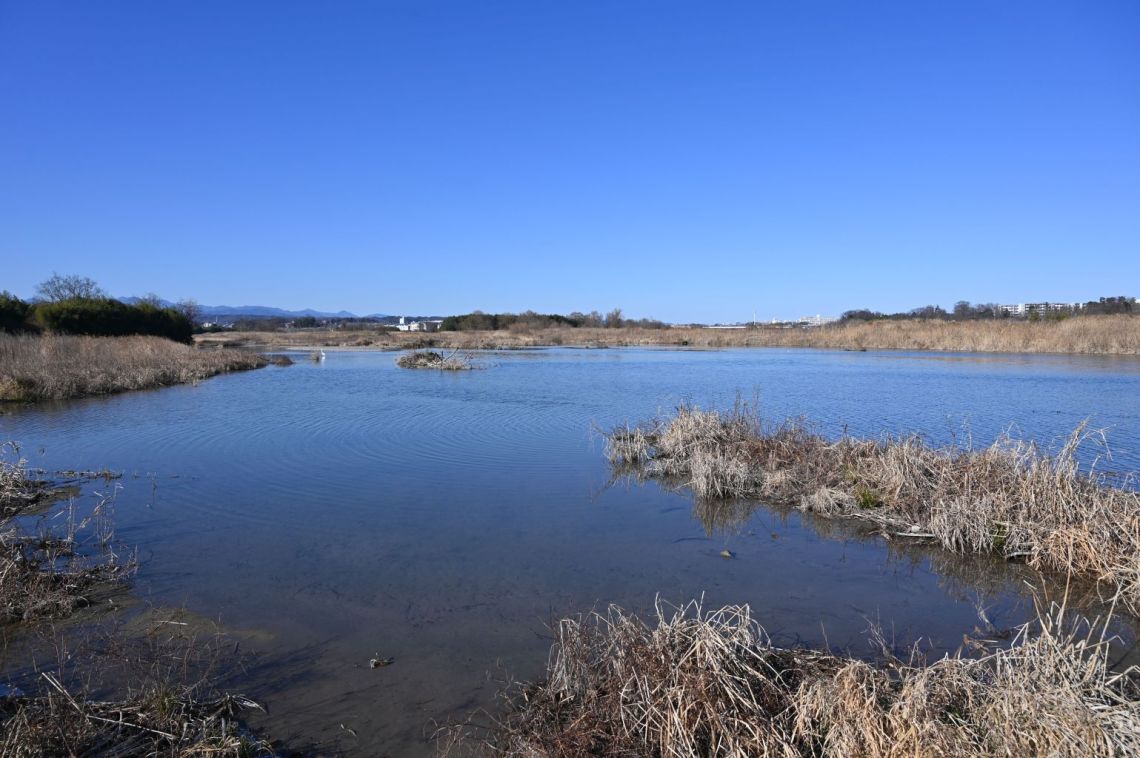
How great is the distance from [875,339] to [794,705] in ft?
184

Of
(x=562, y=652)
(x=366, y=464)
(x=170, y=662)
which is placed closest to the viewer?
(x=562, y=652)

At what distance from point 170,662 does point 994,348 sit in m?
51.3

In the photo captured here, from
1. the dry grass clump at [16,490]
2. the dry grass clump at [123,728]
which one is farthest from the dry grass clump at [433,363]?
the dry grass clump at [123,728]

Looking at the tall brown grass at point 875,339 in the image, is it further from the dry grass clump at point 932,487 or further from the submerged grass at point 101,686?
the submerged grass at point 101,686

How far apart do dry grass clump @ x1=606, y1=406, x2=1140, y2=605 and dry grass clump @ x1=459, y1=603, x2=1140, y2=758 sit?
3049mm

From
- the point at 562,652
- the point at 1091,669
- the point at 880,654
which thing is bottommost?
the point at 880,654

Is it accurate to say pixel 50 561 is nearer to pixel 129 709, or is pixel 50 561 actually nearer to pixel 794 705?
pixel 129 709

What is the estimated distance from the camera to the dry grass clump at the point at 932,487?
23.2 feet

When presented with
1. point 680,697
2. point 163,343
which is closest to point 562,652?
point 680,697

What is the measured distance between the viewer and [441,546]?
8.09 m

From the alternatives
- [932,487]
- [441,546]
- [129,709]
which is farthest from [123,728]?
[932,487]

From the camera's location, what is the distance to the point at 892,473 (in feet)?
30.1

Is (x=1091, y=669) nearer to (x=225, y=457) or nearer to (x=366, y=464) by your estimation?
(x=366, y=464)

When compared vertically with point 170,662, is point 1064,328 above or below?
above
